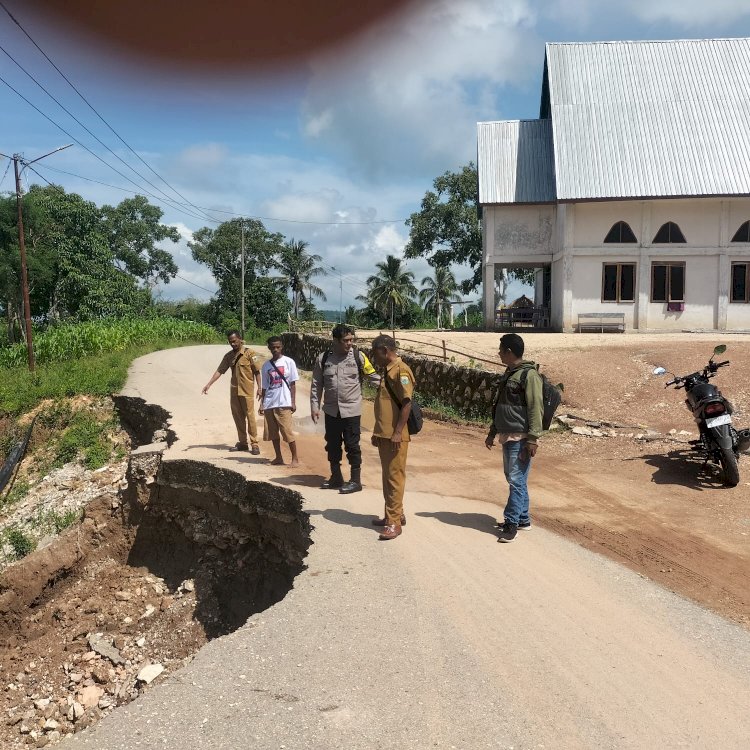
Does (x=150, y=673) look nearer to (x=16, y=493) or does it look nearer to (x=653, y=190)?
(x=16, y=493)

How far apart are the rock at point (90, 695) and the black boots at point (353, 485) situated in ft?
9.41

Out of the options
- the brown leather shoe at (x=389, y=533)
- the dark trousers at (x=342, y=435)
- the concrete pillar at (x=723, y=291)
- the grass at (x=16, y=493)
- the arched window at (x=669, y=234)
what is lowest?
the grass at (x=16, y=493)

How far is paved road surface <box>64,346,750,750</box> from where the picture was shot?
301 centimetres

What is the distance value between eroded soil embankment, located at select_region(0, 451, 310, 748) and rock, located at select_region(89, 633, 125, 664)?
0.5 inches

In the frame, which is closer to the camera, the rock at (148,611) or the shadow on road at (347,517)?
the shadow on road at (347,517)

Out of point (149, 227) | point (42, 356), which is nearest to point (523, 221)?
point (42, 356)

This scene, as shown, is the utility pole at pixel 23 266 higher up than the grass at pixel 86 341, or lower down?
higher up

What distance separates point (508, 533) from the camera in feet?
18.7

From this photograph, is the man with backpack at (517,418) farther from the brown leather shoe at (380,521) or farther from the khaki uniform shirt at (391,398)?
the brown leather shoe at (380,521)

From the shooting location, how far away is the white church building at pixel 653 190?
2272cm

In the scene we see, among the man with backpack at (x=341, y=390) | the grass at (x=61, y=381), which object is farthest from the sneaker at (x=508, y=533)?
the grass at (x=61, y=381)

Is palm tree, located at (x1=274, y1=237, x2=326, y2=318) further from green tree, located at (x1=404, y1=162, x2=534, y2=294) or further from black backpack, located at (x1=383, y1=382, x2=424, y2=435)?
black backpack, located at (x1=383, y1=382, x2=424, y2=435)

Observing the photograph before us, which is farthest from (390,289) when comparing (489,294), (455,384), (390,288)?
(455,384)

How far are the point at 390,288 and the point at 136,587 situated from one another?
43530 millimetres
